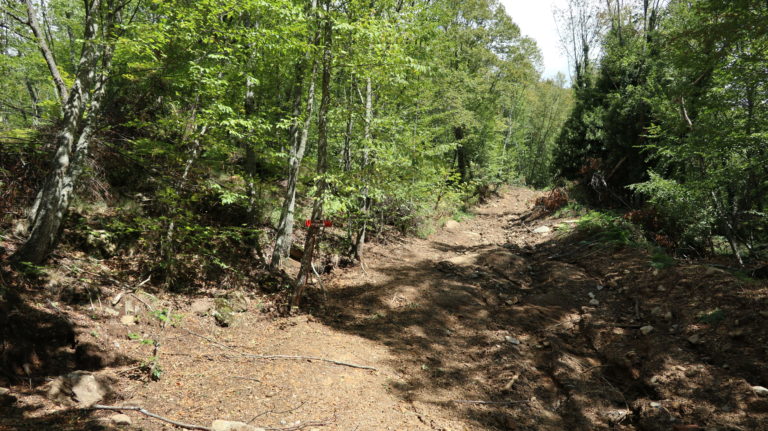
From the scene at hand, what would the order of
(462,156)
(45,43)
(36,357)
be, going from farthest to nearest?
1. (462,156)
2. (45,43)
3. (36,357)

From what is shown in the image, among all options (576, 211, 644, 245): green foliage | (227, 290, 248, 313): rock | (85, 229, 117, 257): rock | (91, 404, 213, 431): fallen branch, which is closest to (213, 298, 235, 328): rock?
(227, 290, 248, 313): rock

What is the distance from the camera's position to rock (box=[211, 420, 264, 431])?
10.8 feet

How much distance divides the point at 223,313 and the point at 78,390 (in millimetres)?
2682

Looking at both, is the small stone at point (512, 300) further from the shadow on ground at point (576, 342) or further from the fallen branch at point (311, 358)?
the fallen branch at point (311, 358)

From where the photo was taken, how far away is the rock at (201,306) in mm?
6043

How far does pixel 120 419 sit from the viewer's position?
10.5 feet

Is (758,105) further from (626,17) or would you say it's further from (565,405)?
(626,17)

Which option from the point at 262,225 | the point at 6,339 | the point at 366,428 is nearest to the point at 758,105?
the point at 366,428

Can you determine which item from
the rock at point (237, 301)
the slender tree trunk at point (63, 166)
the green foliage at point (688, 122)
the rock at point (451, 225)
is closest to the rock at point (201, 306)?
the rock at point (237, 301)

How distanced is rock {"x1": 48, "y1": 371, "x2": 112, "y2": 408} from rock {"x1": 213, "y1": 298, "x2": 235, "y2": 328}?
2320 mm

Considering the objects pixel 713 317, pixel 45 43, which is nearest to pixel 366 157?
pixel 45 43

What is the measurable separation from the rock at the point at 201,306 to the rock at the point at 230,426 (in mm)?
3100

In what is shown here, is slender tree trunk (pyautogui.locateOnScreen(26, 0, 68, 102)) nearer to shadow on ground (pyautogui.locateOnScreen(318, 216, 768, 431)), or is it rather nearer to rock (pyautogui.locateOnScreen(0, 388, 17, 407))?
rock (pyautogui.locateOnScreen(0, 388, 17, 407))

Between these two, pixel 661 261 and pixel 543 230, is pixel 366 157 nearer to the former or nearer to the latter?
pixel 661 261
